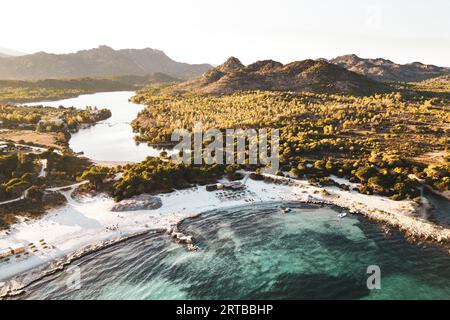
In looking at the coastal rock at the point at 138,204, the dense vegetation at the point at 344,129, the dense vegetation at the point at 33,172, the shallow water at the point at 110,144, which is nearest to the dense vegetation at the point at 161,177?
the coastal rock at the point at 138,204

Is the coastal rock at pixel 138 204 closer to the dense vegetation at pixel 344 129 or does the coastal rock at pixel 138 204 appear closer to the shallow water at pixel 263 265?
the dense vegetation at pixel 344 129

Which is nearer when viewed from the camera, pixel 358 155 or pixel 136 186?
pixel 136 186

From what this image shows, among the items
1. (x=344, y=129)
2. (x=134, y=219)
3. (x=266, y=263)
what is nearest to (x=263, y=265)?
(x=266, y=263)

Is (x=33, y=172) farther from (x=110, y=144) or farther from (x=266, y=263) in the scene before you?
(x=266, y=263)

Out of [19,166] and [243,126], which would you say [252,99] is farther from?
[19,166]

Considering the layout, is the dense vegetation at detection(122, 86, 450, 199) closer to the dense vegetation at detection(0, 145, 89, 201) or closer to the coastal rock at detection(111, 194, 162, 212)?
the coastal rock at detection(111, 194, 162, 212)
